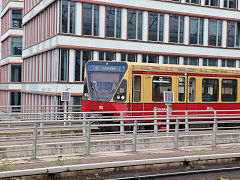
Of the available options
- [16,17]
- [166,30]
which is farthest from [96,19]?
[16,17]

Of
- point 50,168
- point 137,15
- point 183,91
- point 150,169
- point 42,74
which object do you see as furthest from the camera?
point 42,74

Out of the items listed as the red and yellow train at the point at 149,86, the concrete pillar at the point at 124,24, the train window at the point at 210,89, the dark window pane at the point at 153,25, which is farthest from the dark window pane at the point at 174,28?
the train window at the point at 210,89

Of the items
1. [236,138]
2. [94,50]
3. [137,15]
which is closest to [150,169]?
[236,138]

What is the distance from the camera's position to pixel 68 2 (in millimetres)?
31672

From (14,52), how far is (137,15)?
26019 mm

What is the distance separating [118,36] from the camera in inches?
1342

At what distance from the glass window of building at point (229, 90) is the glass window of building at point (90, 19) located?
13022mm

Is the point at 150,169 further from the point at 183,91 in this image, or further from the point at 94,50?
the point at 94,50

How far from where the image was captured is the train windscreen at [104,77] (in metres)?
20.0

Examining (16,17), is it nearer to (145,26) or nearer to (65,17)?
(145,26)

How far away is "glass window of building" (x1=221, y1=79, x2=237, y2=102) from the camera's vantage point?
2278cm

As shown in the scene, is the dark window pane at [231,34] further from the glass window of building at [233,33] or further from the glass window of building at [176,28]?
the glass window of building at [176,28]

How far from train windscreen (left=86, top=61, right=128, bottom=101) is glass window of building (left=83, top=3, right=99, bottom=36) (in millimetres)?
12062

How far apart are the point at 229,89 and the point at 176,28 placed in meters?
14.9
